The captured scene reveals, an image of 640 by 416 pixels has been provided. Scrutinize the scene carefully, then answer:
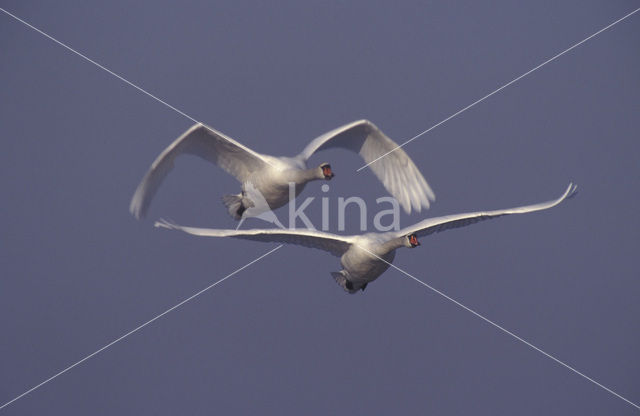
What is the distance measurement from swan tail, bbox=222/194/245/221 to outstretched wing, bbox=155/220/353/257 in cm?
313

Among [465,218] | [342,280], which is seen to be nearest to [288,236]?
[342,280]

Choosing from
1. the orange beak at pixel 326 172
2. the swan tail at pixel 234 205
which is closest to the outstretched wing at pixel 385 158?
the orange beak at pixel 326 172

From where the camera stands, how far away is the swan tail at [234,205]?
26.9 meters

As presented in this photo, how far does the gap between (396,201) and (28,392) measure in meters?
17.7

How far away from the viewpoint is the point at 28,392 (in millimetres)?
39594

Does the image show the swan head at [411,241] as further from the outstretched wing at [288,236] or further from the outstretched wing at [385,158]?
the outstretched wing at [385,158]

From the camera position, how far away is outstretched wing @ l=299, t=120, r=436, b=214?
27.6 metres

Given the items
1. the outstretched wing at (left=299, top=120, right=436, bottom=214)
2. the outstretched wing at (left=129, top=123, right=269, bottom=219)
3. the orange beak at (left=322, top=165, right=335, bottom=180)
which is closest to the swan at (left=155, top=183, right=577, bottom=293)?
the orange beak at (left=322, top=165, right=335, bottom=180)

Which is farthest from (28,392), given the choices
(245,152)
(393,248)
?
(393,248)

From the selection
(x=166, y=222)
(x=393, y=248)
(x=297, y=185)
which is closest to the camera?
(x=166, y=222)

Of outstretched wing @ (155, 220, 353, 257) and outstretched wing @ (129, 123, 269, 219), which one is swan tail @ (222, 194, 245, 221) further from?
outstretched wing @ (155, 220, 353, 257)

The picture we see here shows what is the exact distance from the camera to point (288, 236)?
23125 mm

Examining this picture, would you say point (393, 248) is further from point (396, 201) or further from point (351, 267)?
point (396, 201)

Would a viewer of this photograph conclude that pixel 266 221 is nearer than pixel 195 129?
No
